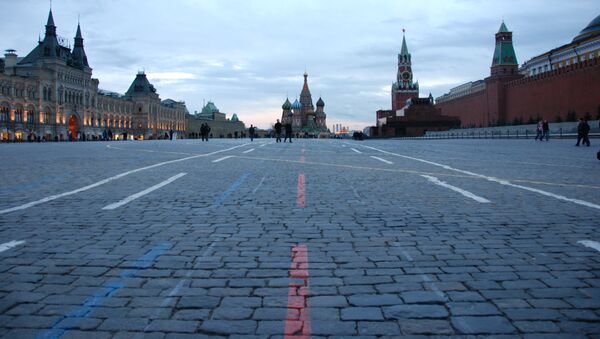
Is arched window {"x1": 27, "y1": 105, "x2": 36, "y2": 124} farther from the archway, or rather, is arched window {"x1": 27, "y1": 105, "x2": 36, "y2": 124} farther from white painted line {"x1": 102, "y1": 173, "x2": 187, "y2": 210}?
white painted line {"x1": 102, "y1": 173, "x2": 187, "y2": 210}

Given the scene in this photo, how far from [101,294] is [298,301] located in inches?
49.6

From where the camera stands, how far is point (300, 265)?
12.5 feet

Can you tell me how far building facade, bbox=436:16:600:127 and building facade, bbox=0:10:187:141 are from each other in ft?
182

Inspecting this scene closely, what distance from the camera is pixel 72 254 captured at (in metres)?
4.18

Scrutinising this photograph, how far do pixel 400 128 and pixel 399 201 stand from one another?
8179 centimetres

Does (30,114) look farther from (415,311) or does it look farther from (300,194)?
(415,311)

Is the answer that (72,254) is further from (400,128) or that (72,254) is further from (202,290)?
(400,128)

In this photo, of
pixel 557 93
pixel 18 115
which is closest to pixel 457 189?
pixel 557 93

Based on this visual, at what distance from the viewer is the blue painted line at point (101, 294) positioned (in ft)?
8.71

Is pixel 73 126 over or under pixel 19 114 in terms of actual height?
under

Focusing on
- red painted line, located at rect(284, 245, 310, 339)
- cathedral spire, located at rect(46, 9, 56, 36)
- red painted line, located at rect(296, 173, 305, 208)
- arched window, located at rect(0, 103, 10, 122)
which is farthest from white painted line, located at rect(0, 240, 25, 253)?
cathedral spire, located at rect(46, 9, 56, 36)

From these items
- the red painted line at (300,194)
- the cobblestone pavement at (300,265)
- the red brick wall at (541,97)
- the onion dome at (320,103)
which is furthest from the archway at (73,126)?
the onion dome at (320,103)

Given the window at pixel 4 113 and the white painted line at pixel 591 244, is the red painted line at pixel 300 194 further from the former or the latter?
the window at pixel 4 113

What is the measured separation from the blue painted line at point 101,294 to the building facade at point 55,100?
73.6 metres
